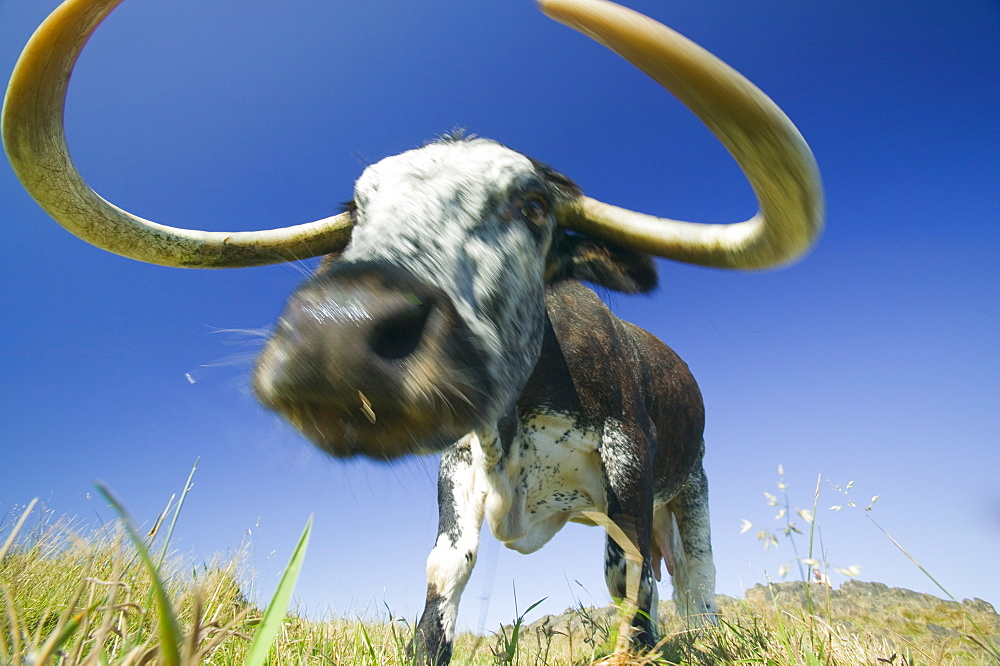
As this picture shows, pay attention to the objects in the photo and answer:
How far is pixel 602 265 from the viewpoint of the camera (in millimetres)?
3252

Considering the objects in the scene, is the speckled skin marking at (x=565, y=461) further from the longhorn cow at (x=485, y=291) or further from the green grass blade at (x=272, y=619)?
the green grass blade at (x=272, y=619)

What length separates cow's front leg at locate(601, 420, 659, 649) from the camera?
3.22 m

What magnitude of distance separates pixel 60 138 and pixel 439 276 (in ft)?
6.13

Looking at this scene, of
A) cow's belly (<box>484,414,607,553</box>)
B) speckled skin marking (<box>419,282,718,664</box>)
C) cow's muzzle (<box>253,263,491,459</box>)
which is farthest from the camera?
cow's belly (<box>484,414,607,553</box>)

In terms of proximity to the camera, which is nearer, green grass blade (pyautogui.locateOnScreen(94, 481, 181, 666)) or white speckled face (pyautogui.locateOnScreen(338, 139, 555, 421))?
green grass blade (pyautogui.locateOnScreen(94, 481, 181, 666))

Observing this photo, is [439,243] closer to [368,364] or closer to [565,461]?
[368,364]

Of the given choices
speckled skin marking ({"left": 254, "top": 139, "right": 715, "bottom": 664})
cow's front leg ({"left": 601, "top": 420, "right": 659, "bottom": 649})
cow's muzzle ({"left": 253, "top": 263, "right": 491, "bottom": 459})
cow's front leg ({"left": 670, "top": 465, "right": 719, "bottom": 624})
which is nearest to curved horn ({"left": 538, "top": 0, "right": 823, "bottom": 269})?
speckled skin marking ({"left": 254, "top": 139, "right": 715, "bottom": 664})

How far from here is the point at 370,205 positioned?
2496 mm

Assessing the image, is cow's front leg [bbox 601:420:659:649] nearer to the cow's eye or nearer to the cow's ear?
the cow's ear

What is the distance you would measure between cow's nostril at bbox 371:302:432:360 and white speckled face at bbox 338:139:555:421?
23cm

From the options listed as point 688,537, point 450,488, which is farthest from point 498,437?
point 688,537

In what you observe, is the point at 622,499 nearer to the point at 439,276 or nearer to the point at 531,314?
the point at 531,314

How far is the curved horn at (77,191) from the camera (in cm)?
230

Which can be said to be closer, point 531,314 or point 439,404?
point 439,404
